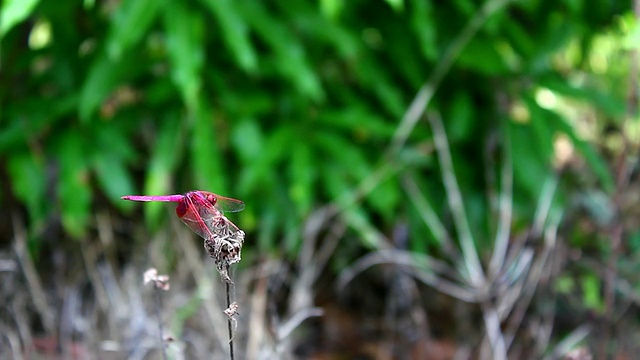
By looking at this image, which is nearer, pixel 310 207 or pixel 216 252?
pixel 216 252

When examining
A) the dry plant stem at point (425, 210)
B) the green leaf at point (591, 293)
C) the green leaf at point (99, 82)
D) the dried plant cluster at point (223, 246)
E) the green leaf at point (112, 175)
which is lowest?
the dried plant cluster at point (223, 246)

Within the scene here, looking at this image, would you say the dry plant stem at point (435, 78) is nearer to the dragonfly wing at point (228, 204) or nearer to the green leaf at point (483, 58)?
the green leaf at point (483, 58)

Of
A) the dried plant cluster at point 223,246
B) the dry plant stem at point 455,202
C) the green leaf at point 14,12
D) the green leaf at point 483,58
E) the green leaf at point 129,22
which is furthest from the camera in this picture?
the green leaf at point 483,58

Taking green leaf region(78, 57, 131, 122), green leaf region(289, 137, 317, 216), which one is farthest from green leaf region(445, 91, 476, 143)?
green leaf region(78, 57, 131, 122)

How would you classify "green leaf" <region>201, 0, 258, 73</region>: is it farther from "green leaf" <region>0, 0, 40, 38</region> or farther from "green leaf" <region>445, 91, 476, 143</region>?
"green leaf" <region>445, 91, 476, 143</region>

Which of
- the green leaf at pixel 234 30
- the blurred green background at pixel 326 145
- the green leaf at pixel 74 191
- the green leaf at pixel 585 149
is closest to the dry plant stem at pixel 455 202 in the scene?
the blurred green background at pixel 326 145

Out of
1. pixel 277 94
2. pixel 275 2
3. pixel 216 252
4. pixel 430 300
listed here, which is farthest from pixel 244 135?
pixel 216 252

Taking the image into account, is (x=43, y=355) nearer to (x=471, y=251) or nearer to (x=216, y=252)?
(x=471, y=251)
